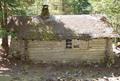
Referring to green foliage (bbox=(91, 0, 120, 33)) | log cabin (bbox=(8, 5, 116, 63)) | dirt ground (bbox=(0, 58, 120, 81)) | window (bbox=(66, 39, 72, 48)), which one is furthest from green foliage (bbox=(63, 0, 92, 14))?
dirt ground (bbox=(0, 58, 120, 81))

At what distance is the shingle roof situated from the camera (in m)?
30.3

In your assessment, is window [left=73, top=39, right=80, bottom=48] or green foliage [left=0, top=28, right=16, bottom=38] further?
window [left=73, top=39, right=80, bottom=48]

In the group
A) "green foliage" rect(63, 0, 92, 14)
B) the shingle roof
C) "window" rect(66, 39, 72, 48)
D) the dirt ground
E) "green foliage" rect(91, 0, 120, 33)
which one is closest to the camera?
the dirt ground

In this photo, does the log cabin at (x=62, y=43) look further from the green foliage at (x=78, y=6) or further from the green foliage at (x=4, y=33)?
the green foliage at (x=78, y=6)

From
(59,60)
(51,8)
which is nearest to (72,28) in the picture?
(59,60)

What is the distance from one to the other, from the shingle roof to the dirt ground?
10.1 feet

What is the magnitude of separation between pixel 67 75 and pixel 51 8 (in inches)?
1321

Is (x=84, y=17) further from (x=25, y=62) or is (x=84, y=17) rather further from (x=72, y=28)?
(x=25, y=62)

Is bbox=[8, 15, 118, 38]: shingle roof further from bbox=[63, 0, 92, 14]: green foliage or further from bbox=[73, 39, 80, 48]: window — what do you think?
bbox=[63, 0, 92, 14]: green foliage

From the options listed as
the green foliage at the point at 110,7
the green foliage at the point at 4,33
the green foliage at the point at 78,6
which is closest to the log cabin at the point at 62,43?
the green foliage at the point at 4,33

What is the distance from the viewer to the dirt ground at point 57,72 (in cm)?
2528

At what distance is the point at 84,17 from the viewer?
33688 mm

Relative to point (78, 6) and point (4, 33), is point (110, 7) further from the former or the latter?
point (78, 6)

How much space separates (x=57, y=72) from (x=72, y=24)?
6503mm
